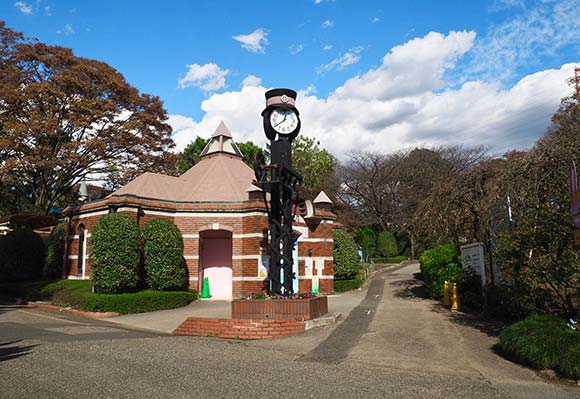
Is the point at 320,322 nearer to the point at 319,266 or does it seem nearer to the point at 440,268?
the point at 440,268

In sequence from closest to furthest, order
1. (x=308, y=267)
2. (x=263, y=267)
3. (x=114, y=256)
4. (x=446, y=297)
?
(x=114, y=256)
(x=446, y=297)
(x=263, y=267)
(x=308, y=267)

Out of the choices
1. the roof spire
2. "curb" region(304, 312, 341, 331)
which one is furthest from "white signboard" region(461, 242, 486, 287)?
the roof spire

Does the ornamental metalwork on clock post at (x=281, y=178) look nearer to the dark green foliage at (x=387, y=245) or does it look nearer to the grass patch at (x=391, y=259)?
the grass patch at (x=391, y=259)

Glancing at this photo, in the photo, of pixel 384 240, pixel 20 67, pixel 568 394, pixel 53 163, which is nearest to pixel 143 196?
pixel 53 163

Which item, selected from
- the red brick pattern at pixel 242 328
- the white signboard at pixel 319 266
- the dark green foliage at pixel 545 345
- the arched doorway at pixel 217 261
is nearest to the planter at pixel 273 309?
the red brick pattern at pixel 242 328

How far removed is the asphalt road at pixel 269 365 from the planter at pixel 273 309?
2.40 feet

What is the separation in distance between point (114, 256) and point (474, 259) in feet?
41.1

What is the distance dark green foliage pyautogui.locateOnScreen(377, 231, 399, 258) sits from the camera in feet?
130

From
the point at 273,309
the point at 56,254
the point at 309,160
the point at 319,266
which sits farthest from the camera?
the point at 309,160

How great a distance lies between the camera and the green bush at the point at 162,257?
16062 mm

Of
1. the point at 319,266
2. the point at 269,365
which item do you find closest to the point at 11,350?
the point at 269,365

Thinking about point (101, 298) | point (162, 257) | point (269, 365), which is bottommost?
point (269, 365)

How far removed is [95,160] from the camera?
26.3 m

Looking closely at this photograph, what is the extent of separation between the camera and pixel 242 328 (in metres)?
10.4
